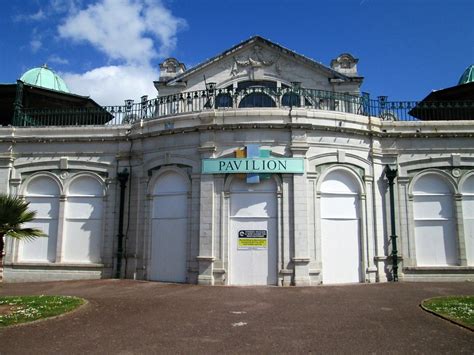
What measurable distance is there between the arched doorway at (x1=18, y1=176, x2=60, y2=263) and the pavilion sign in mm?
7406

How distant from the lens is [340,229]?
1614 cm

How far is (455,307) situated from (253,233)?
22.5 feet

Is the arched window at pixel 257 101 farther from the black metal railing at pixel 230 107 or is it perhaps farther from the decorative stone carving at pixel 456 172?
the decorative stone carving at pixel 456 172

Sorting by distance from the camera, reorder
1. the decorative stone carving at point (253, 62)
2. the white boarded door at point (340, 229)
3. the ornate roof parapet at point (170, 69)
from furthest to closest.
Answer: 1. the ornate roof parapet at point (170, 69)
2. the decorative stone carving at point (253, 62)
3. the white boarded door at point (340, 229)

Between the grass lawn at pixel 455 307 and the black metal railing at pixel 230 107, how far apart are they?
8.18 meters

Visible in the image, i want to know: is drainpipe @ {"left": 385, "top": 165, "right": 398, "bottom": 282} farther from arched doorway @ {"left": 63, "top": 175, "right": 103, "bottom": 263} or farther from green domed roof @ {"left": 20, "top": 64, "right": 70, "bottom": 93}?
green domed roof @ {"left": 20, "top": 64, "right": 70, "bottom": 93}

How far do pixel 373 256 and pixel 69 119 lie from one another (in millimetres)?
14635

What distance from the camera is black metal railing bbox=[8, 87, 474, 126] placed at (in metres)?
17.1

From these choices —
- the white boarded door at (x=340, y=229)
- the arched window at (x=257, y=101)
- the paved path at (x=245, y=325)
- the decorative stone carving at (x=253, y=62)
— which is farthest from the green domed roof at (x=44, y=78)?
the white boarded door at (x=340, y=229)

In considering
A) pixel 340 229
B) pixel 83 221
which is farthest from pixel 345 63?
pixel 83 221

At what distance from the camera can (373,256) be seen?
1628 cm

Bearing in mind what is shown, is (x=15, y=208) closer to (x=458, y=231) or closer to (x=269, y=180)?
(x=269, y=180)

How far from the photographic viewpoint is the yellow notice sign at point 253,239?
15.4 m

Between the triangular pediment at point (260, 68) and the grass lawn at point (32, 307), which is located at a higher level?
the triangular pediment at point (260, 68)
